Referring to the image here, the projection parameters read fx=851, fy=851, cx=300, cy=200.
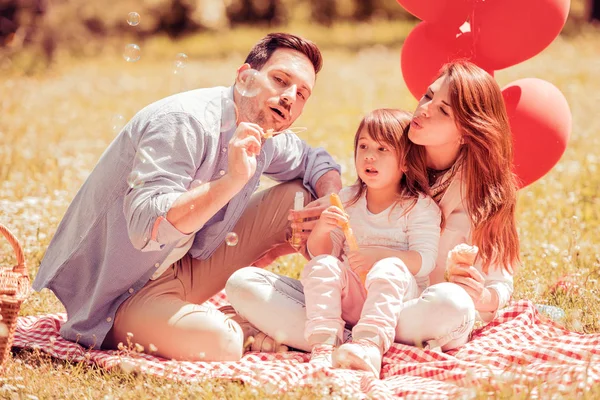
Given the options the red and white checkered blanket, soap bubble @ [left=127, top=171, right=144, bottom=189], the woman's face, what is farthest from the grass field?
the woman's face

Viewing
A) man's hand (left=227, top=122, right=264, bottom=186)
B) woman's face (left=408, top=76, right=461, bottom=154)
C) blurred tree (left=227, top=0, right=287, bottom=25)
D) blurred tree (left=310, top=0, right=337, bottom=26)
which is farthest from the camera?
blurred tree (left=310, top=0, right=337, bottom=26)

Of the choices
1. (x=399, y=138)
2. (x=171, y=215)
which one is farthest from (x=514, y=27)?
(x=171, y=215)

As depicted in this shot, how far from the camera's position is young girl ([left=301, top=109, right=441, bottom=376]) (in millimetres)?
3129

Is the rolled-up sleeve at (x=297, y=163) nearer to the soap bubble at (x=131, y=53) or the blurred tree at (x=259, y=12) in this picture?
the soap bubble at (x=131, y=53)

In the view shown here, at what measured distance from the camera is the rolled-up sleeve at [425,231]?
336 centimetres

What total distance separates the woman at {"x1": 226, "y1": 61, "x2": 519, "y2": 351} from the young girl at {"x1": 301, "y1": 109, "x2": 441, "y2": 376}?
10 centimetres

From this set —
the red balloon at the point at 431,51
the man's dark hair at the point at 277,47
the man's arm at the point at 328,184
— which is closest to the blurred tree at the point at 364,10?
the red balloon at the point at 431,51

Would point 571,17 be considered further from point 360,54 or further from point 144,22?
point 144,22

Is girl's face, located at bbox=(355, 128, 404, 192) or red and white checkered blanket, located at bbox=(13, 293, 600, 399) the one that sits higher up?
girl's face, located at bbox=(355, 128, 404, 192)

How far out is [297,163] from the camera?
3.99 m

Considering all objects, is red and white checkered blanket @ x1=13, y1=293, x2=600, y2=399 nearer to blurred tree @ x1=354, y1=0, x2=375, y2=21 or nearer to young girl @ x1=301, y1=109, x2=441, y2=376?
young girl @ x1=301, y1=109, x2=441, y2=376

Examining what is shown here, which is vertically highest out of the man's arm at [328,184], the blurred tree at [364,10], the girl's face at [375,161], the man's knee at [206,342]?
the blurred tree at [364,10]

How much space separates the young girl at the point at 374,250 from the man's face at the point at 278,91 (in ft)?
0.98

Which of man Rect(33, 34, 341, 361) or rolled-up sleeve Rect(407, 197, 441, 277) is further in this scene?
rolled-up sleeve Rect(407, 197, 441, 277)
